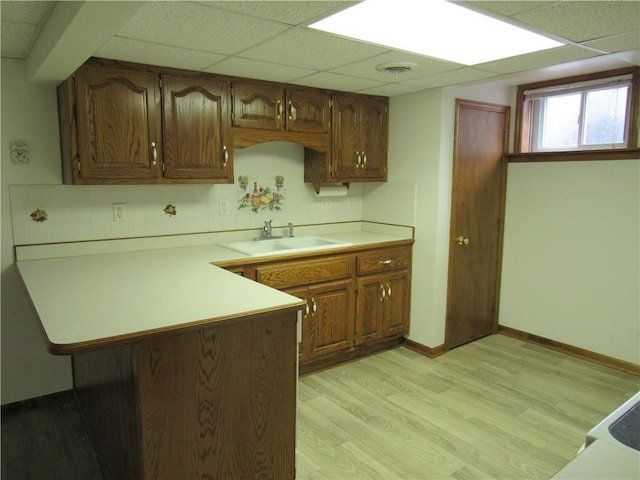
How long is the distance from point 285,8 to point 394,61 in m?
0.98

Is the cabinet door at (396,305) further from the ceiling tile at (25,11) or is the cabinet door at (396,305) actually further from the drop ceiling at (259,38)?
the ceiling tile at (25,11)

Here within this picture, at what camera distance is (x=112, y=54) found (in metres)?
2.43

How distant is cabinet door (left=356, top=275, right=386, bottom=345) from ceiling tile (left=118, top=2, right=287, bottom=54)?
189 centimetres

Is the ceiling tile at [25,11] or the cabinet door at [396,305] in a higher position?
the ceiling tile at [25,11]

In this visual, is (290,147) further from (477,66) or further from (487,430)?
(487,430)

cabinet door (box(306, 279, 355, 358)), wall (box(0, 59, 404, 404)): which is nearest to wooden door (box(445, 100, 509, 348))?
cabinet door (box(306, 279, 355, 358))

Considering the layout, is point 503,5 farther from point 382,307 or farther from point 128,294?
point 382,307

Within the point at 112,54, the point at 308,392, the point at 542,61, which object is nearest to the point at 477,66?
the point at 542,61

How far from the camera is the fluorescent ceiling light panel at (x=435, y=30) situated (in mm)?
1902

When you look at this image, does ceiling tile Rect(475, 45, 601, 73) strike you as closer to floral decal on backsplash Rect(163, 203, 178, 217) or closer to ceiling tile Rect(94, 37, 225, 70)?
ceiling tile Rect(94, 37, 225, 70)

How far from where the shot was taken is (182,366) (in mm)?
1666

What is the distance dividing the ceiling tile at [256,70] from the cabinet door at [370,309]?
1.51 m

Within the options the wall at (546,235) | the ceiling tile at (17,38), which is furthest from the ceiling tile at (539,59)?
the ceiling tile at (17,38)

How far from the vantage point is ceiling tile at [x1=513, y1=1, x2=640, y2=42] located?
175cm
